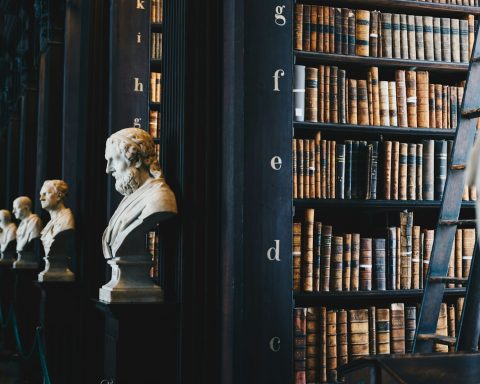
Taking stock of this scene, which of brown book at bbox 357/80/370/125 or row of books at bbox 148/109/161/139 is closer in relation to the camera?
brown book at bbox 357/80/370/125

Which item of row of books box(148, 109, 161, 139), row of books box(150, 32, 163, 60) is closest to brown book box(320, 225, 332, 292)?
row of books box(148, 109, 161, 139)

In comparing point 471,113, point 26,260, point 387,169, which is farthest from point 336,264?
point 26,260

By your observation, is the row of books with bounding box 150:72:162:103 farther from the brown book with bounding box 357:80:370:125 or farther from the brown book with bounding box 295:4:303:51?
the brown book with bounding box 357:80:370:125

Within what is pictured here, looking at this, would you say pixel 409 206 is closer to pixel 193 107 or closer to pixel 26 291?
pixel 193 107

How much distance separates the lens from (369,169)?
3.52m

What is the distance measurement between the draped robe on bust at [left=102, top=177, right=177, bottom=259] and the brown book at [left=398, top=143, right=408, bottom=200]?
1.29 m

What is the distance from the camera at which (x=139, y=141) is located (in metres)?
2.92

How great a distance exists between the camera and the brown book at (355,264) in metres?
3.43

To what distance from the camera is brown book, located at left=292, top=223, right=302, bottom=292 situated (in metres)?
3.27

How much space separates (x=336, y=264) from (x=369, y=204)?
326mm

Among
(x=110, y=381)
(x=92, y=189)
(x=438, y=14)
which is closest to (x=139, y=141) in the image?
(x=110, y=381)

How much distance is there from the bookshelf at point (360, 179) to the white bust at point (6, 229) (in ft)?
16.6

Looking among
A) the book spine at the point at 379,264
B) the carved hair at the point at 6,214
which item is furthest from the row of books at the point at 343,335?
the carved hair at the point at 6,214

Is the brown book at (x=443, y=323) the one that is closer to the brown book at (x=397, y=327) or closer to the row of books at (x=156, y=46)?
the brown book at (x=397, y=327)
